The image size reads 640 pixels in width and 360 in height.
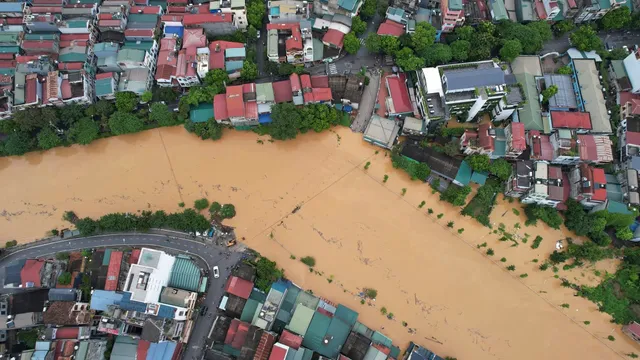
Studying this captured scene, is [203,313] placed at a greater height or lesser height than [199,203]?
lesser

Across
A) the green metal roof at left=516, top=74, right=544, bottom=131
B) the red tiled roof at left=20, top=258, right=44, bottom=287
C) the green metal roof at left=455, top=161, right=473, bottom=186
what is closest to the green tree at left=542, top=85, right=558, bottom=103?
the green metal roof at left=516, top=74, right=544, bottom=131

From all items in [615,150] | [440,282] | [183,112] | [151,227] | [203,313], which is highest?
[615,150]

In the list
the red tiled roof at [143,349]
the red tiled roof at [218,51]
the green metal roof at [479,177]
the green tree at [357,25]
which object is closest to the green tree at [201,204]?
the red tiled roof at [143,349]

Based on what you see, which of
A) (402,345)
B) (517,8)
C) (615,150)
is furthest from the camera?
(517,8)

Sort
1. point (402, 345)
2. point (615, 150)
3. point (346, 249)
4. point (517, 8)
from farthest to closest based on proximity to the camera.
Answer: point (517, 8)
point (615, 150)
point (346, 249)
point (402, 345)

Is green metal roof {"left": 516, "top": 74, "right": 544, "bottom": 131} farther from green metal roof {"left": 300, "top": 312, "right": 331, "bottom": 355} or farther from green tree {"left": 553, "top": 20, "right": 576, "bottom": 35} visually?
green metal roof {"left": 300, "top": 312, "right": 331, "bottom": 355}

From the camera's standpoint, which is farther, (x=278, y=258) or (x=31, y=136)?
(x=31, y=136)

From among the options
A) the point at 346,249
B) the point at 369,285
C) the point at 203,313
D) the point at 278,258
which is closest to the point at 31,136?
the point at 203,313

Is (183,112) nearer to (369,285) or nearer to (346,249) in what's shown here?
(346,249)
